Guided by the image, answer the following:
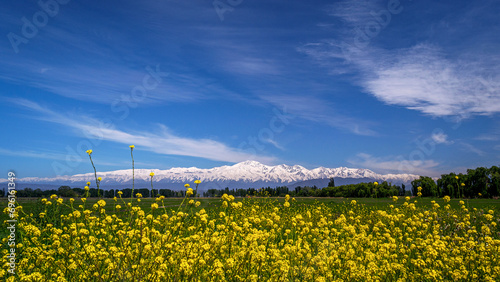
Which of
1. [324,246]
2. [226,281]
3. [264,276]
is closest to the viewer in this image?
[226,281]

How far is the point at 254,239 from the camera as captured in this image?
5039 mm

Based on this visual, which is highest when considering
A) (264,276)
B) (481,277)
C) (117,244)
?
(117,244)

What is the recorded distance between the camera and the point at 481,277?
6469mm

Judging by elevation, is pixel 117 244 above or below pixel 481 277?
above

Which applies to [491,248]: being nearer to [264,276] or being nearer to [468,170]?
[264,276]

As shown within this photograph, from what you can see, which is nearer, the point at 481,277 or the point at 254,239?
the point at 254,239

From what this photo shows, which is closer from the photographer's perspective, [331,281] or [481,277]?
[331,281]

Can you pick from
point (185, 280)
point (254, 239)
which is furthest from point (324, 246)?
point (185, 280)

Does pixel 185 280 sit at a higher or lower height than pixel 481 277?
higher

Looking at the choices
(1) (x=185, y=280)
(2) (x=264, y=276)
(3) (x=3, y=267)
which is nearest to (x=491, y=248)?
(2) (x=264, y=276)

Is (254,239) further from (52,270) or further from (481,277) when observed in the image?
(481,277)

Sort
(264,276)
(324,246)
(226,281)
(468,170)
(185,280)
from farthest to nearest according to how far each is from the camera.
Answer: (468,170)
(324,246)
(264,276)
(226,281)
(185,280)

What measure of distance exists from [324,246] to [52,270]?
216 inches

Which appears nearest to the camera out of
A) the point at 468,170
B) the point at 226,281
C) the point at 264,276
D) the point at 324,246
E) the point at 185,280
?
the point at 185,280
